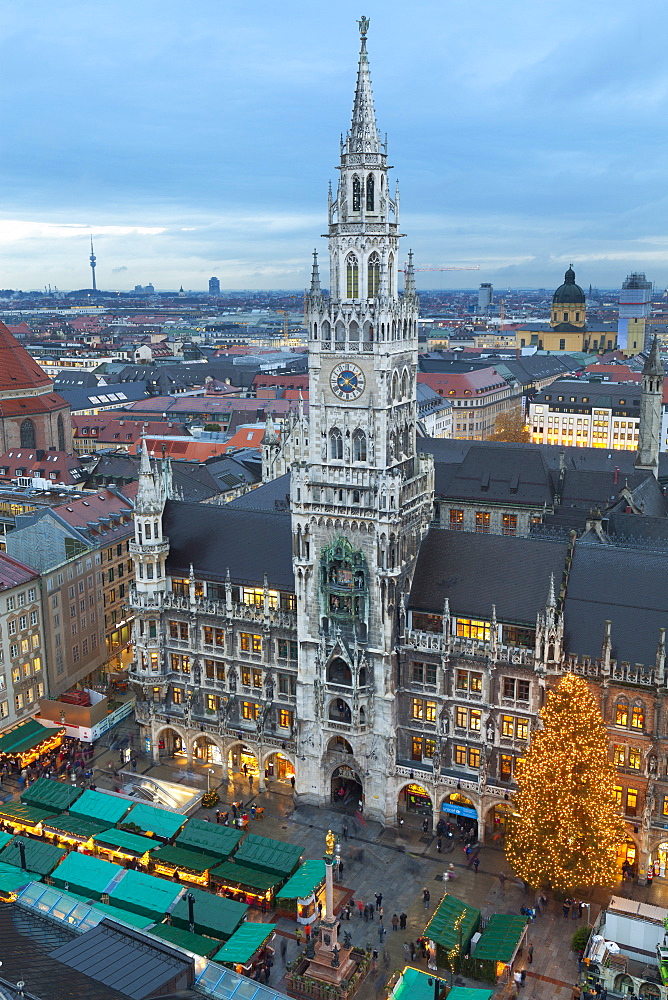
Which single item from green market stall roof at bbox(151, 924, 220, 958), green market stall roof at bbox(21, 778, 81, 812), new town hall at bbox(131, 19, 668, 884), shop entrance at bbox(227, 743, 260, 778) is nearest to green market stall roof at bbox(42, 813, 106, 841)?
green market stall roof at bbox(21, 778, 81, 812)

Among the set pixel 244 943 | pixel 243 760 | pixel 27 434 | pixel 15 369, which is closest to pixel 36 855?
pixel 244 943

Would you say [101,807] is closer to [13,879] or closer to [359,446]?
[13,879]

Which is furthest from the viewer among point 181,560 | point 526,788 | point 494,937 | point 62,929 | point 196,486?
point 196,486

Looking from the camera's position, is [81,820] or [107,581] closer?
[81,820]

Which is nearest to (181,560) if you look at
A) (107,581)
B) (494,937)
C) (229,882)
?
(107,581)

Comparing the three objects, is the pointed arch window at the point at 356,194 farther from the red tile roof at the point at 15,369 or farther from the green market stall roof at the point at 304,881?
the red tile roof at the point at 15,369

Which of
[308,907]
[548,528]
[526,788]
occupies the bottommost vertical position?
[308,907]

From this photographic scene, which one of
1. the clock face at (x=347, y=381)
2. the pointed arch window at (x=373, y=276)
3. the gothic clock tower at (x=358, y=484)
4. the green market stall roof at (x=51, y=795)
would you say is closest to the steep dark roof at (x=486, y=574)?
the gothic clock tower at (x=358, y=484)

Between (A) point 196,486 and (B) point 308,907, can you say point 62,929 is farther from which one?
(A) point 196,486
